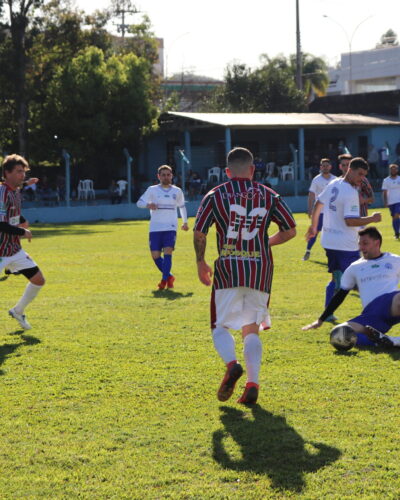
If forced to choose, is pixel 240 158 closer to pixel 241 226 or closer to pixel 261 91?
pixel 241 226

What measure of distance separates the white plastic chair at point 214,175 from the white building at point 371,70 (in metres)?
40.8

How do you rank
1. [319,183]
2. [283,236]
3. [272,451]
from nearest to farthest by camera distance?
1. [272,451]
2. [283,236]
3. [319,183]

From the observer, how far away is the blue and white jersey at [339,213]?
9.13 metres

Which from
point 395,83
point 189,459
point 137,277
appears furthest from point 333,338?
point 395,83

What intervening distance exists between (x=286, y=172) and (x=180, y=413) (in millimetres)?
37049

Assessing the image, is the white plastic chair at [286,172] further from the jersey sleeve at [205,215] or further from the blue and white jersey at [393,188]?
the jersey sleeve at [205,215]

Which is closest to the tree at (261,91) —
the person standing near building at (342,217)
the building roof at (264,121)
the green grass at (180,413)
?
the building roof at (264,121)

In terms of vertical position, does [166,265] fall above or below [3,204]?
below

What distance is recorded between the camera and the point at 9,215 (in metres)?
9.08

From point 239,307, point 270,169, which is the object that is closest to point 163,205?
point 239,307

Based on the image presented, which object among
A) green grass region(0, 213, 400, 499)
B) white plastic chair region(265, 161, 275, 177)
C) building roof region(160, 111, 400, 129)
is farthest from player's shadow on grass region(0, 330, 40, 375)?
white plastic chair region(265, 161, 275, 177)

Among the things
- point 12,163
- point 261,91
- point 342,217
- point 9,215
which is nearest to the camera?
point 12,163

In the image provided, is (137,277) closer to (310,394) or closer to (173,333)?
(173,333)

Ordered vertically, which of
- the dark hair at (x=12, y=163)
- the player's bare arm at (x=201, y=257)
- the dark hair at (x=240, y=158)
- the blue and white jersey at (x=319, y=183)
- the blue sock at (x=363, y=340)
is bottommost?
the blue sock at (x=363, y=340)
